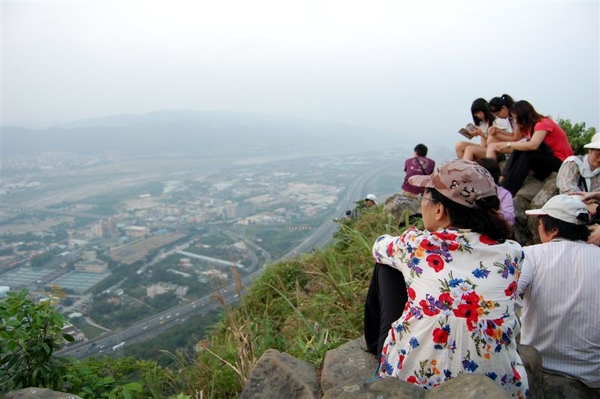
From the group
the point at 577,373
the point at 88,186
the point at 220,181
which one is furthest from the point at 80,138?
the point at 577,373

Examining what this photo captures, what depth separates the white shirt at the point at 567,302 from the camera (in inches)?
80.5

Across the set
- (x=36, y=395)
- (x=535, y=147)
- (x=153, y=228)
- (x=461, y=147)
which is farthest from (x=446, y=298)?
(x=153, y=228)

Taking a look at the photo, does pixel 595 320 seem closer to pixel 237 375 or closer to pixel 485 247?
pixel 485 247

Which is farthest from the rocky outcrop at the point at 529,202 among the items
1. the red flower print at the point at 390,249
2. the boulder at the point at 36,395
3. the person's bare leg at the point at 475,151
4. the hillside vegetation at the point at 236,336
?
the boulder at the point at 36,395

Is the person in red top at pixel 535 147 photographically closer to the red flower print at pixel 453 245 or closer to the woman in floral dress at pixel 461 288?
the woman in floral dress at pixel 461 288

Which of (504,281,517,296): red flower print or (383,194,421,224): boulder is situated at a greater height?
(504,281,517,296): red flower print

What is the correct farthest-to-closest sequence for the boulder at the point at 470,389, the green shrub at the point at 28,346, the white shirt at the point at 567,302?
the green shrub at the point at 28,346 < the white shirt at the point at 567,302 < the boulder at the point at 470,389

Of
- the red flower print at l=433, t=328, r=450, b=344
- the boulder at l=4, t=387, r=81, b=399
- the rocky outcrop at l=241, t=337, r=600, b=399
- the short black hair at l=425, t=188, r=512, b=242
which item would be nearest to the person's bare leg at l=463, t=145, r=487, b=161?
the rocky outcrop at l=241, t=337, r=600, b=399

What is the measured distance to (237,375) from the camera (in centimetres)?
305

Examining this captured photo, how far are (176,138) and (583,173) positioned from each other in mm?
58621

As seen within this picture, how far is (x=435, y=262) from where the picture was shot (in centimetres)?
168

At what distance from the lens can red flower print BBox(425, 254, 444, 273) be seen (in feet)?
5.47

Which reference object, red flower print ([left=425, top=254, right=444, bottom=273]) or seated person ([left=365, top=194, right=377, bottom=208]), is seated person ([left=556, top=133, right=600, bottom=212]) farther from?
seated person ([left=365, top=194, right=377, bottom=208])

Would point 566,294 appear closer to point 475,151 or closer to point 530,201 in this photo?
point 530,201
